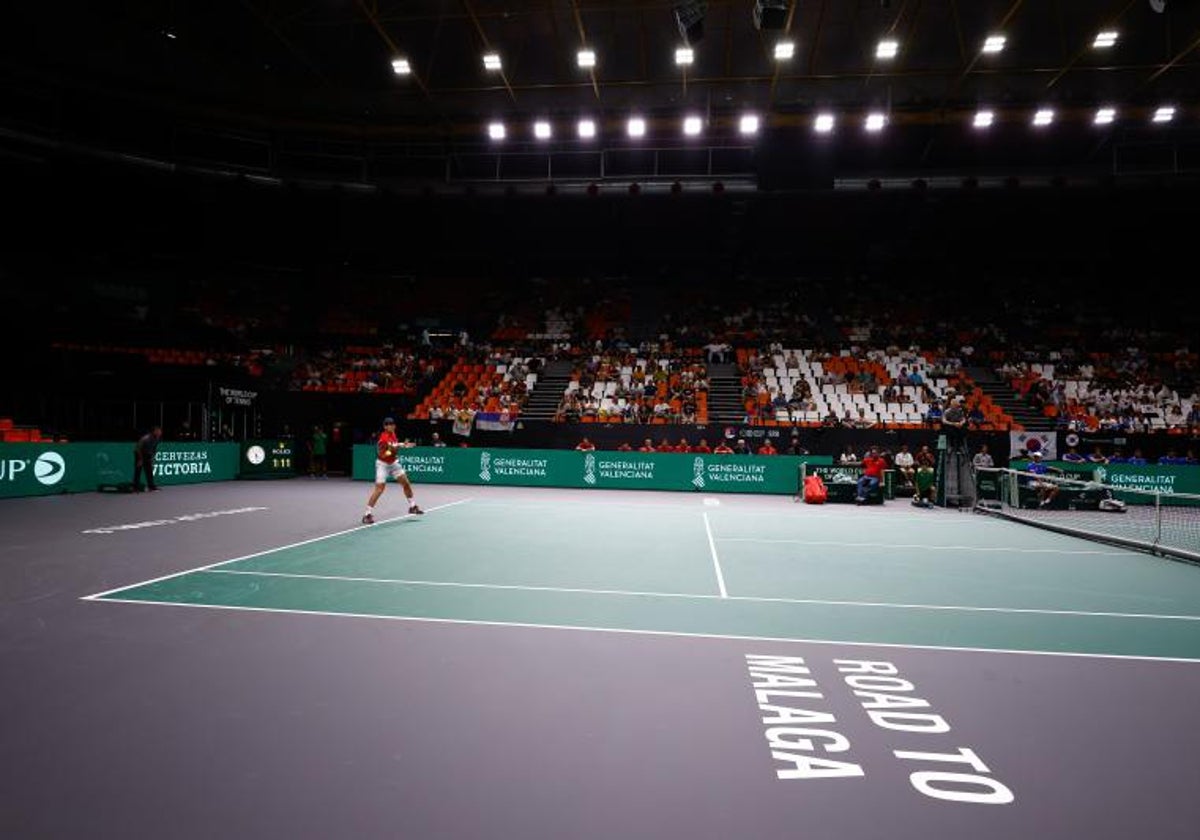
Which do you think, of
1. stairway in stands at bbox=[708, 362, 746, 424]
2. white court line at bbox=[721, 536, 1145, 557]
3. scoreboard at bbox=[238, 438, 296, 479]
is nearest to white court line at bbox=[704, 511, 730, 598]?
white court line at bbox=[721, 536, 1145, 557]

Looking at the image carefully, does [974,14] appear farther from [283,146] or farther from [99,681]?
[283,146]

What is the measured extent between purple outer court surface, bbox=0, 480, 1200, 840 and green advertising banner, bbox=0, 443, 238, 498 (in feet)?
31.4

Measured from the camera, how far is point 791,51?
A: 1923 centimetres

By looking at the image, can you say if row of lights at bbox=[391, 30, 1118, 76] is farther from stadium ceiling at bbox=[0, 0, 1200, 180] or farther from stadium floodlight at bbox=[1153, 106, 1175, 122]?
stadium floodlight at bbox=[1153, 106, 1175, 122]

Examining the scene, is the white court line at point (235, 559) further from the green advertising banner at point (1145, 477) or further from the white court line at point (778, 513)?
the green advertising banner at point (1145, 477)

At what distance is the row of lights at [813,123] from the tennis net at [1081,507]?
1334 centimetres

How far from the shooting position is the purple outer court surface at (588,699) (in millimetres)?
2551

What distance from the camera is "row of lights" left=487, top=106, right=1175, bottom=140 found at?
73.2 feet

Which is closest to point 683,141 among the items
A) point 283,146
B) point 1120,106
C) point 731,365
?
point 731,365

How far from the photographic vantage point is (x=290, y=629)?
485cm

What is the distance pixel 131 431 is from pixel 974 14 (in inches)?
1210

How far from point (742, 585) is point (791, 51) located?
18.6m

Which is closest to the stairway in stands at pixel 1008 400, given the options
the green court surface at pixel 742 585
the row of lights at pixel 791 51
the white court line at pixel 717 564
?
the row of lights at pixel 791 51

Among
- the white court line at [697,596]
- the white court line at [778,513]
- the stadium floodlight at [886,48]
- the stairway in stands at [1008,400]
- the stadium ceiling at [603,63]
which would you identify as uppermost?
the stadium ceiling at [603,63]
